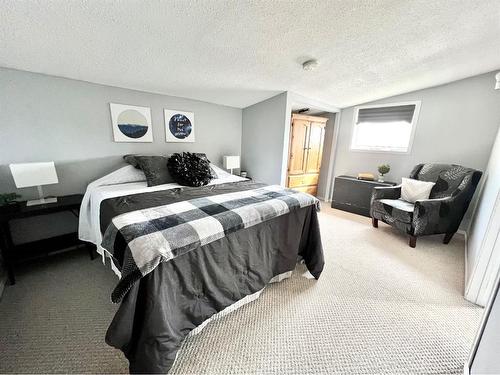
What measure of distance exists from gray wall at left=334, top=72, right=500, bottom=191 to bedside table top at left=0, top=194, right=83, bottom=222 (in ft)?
15.1

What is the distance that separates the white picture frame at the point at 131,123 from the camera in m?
2.37

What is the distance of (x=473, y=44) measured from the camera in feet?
6.05

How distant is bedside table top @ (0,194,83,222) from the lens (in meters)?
1.58

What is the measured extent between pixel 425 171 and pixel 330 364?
9.97ft

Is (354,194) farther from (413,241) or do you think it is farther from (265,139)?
(265,139)

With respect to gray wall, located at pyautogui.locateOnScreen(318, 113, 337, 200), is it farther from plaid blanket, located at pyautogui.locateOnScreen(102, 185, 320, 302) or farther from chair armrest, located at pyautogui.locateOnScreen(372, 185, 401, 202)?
plaid blanket, located at pyautogui.locateOnScreen(102, 185, 320, 302)

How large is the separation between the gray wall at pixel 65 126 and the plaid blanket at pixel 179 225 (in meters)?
1.57

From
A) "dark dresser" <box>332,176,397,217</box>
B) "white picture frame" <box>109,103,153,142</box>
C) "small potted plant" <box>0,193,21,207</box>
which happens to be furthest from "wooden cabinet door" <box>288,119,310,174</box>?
"small potted plant" <box>0,193,21,207</box>

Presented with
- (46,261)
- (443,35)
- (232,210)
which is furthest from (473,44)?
(46,261)

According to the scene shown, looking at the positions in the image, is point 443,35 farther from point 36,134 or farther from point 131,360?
point 36,134

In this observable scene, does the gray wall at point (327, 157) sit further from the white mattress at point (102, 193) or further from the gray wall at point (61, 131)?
the gray wall at point (61, 131)

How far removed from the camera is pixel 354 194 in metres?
3.49

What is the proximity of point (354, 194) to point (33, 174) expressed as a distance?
433cm

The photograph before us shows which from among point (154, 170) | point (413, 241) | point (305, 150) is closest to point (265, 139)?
point (305, 150)
